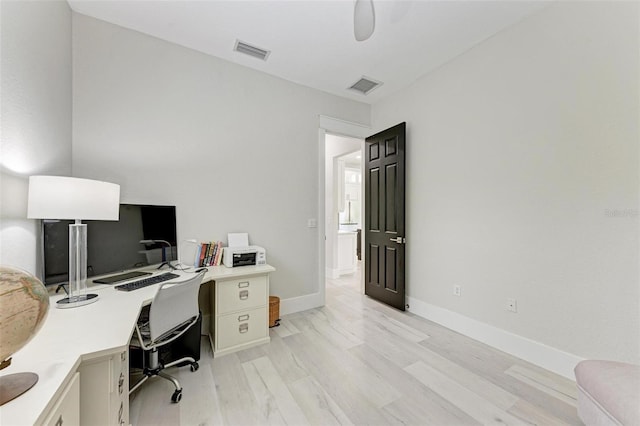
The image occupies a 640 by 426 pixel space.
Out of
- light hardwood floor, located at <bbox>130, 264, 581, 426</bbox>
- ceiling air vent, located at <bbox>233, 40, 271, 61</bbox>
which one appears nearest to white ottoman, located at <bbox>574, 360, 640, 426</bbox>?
light hardwood floor, located at <bbox>130, 264, 581, 426</bbox>

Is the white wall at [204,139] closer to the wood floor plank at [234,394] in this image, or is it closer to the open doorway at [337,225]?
the wood floor plank at [234,394]

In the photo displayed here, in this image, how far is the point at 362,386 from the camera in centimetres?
181

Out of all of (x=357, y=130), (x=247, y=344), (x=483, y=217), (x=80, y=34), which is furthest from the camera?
(x=357, y=130)

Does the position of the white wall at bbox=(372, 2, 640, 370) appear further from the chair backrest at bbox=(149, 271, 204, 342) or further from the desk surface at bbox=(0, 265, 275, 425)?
the desk surface at bbox=(0, 265, 275, 425)

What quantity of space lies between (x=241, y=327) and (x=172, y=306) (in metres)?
0.82

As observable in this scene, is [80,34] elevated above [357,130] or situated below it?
above

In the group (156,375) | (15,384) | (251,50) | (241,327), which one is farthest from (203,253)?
(251,50)

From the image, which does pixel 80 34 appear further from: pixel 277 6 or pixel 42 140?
pixel 277 6

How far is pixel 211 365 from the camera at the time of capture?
206 centimetres

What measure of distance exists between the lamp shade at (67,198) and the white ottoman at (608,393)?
2831 mm

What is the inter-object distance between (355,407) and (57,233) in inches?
87.5

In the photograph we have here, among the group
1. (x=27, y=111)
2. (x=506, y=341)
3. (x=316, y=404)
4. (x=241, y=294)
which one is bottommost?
(x=316, y=404)

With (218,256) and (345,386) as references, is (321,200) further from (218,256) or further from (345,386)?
(345,386)

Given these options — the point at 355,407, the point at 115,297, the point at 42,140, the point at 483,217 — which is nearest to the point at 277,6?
the point at 42,140
